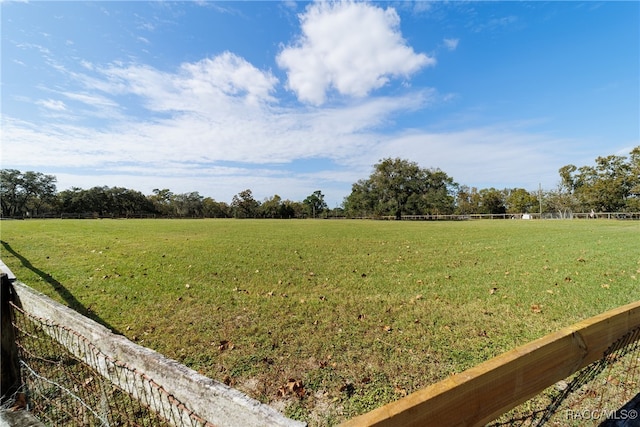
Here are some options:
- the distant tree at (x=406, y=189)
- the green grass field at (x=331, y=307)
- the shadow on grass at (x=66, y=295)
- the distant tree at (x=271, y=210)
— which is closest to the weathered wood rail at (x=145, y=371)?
the green grass field at (x=331, y=307)

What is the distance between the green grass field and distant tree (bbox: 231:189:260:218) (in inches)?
3148

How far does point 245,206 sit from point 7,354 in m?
90.4

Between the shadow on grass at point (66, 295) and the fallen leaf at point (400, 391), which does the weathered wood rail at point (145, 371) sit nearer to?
the shadow on grass at point (66, 295)

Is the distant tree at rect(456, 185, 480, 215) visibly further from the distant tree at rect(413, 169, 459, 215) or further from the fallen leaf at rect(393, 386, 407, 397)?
the fallen leaf at rect(393, 386, 407, 397)

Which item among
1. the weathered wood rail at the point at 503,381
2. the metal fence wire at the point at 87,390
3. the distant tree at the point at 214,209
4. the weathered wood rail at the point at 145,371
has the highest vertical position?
the distant tree at the point at 214,209

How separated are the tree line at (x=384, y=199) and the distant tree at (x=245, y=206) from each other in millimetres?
285

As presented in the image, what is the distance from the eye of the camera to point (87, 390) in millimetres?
3336

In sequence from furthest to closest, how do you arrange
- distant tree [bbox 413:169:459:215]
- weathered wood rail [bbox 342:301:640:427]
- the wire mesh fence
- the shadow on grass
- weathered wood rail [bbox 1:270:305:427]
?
distant tree [bbox 413:169:459:215]
the shadow on grass
the wire mesh fence
weathered wood rail [bbox 1:270:305:427]
weathered wood rail [bbox 342:301:640:427]

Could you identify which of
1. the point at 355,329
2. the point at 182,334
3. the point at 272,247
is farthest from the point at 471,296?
the point at 272,247

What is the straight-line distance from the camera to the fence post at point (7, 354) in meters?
2.94

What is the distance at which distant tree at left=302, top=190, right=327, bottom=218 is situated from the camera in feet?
315

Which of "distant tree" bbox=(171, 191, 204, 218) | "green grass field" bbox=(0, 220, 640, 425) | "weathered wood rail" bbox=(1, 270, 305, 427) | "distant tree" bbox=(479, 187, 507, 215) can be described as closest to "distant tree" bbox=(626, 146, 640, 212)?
"distant tree" bbox=(479, 187, 507, 215)

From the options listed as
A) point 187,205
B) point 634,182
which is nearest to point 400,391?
point 634,182

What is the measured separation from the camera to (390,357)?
12.5 ft
